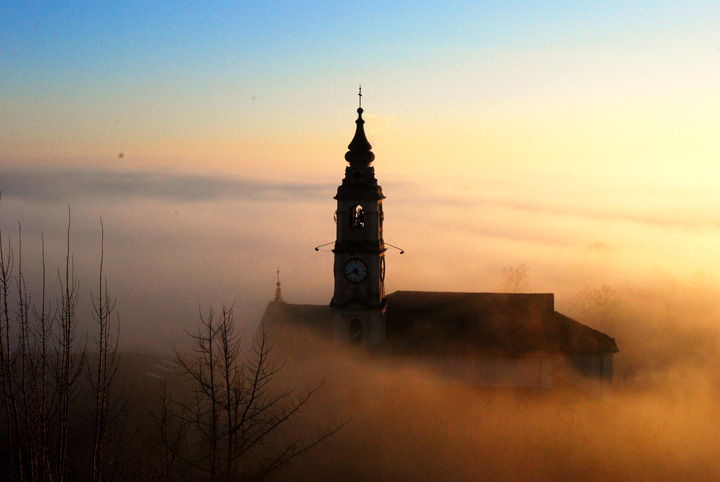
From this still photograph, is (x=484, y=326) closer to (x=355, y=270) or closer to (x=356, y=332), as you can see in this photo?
(x=356, y=332)

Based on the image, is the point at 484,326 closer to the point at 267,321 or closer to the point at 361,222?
the point at 361,222

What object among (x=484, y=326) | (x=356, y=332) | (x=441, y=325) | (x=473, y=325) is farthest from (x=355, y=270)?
(x=484, y=326)

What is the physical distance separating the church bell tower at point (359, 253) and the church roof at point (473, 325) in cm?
188

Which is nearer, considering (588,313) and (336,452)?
(336,452)

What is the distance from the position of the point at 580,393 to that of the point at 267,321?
769 inches

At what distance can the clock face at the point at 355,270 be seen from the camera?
3803 cm

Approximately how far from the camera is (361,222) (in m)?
38.1

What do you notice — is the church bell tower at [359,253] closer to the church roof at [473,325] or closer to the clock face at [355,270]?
the clock face at [355,270]

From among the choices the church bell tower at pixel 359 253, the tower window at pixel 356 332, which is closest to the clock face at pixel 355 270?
the church bell tower at pixel 359 253

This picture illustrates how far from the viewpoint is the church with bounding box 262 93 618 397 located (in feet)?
124

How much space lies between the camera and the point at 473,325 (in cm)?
3984

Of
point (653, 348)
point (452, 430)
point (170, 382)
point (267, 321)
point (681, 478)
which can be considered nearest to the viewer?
point (681, 478)

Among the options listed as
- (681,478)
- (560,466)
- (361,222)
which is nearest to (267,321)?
(361,222)

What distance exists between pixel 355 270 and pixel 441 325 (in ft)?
21.2
